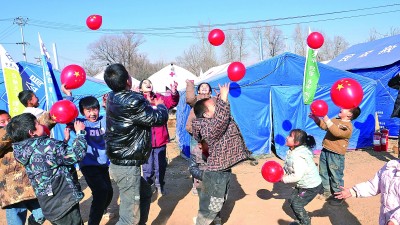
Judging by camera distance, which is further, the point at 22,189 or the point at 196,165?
the point at 196,165

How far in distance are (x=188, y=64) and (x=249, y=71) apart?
4517cm

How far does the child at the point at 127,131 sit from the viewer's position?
9.41 feet

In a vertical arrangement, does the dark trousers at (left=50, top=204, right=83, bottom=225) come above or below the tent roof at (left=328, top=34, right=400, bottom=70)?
below

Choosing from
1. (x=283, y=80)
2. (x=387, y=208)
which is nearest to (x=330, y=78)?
(x=283, y=80)

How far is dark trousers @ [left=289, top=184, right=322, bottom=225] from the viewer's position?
3.60 metres

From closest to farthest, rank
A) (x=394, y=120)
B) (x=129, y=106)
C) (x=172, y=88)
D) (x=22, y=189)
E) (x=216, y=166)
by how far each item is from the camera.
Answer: (x=129, y=106), (x=22, y=189), (x=216, y=166), (x=172, y=88), (x=394, y=120)

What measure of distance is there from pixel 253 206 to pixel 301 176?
1536 mm

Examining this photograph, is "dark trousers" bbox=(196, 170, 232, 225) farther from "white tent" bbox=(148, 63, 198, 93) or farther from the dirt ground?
"white tent" bbox=(148, 63, 198, 93)

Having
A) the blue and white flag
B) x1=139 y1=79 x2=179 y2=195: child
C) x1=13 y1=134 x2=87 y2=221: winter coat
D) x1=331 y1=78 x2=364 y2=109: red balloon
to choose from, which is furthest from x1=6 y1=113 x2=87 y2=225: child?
the blue and white flag

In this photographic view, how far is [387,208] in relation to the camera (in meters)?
2.36

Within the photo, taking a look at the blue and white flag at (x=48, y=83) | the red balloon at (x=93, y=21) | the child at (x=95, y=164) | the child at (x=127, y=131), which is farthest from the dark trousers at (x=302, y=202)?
the blue and white flag at (x=48, y=83)

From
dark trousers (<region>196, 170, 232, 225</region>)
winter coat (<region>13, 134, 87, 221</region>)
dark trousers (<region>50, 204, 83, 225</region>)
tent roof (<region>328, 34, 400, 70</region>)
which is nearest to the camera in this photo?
winter coat (<region>13, 134, 87, 221</region>)

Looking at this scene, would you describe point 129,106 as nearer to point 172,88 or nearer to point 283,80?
point 172,88

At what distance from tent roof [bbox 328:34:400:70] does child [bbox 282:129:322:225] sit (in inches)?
311
